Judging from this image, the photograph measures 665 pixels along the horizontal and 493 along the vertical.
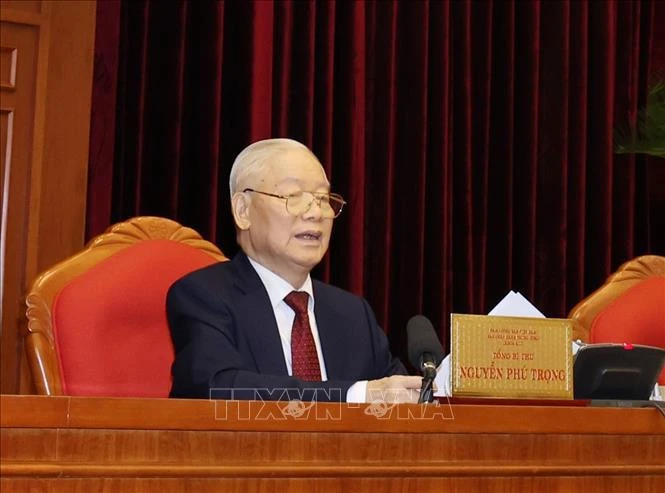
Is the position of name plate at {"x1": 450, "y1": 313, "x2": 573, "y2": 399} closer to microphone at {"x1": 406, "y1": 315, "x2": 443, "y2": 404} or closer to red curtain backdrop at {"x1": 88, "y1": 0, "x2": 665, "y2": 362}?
microphone at {"x1": 406, "y1": 315, "x2": 443, "y2": 404}

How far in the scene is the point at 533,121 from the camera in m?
4.21

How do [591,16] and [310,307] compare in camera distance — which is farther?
[591,16]

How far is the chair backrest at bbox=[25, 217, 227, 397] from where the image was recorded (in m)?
2.24

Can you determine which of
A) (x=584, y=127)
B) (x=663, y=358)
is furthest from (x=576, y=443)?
(x=584, y=127)

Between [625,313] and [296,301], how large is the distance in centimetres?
100

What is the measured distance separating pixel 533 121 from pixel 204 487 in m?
3.03

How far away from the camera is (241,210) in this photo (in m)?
2.49

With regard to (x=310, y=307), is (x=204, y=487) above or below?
below

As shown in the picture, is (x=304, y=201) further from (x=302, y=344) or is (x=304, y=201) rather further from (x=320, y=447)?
(x=320, y=447)

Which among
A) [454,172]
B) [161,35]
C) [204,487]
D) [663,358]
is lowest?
[204,487]

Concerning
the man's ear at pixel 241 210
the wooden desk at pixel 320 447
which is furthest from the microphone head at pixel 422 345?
the man's ear at pixel 241 210

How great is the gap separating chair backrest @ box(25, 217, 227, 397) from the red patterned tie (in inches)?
10.3

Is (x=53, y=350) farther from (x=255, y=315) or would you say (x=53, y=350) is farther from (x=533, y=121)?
(x=533, y=121)

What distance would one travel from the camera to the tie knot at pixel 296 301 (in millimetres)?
2432
